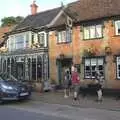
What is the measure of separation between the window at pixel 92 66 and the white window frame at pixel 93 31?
152cm

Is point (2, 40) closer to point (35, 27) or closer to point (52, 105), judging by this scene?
point (35, 27)

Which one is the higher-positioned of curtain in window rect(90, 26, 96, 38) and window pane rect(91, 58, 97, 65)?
curtain in window rect(90, 26, 96, 38)

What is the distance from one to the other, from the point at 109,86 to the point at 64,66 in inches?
202

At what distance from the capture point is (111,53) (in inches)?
972

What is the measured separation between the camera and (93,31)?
2611cm

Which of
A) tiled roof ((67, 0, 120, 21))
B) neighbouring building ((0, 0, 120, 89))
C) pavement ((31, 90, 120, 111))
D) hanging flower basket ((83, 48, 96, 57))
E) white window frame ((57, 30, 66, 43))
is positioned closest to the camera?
pavement ((31, 90, 120, 111))

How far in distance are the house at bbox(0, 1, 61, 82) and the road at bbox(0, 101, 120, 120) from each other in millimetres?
10417

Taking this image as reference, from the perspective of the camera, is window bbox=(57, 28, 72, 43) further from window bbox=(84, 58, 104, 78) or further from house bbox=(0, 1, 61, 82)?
window bbox=(84, 58, 104, 78)

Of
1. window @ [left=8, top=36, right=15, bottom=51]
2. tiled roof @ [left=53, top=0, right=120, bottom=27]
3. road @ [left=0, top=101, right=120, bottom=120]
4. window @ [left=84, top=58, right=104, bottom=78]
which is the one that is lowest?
road @ [left=0, top=101, right=120, bottom=120]

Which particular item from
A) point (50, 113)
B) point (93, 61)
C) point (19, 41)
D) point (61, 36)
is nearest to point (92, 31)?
point (93, 61)

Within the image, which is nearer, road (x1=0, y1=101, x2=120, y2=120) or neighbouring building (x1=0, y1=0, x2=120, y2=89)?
road (x1=0, y1=101, x2=120, y2=120)

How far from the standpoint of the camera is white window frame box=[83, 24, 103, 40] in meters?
25.7

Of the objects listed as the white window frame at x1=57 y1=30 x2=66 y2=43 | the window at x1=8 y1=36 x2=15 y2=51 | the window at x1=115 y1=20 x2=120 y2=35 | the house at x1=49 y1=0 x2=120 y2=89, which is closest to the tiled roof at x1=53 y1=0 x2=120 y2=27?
the house at x1=49 y1=0 x2=120 y2=89

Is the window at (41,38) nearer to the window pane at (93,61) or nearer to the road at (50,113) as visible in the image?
the window pane at (93,61)
